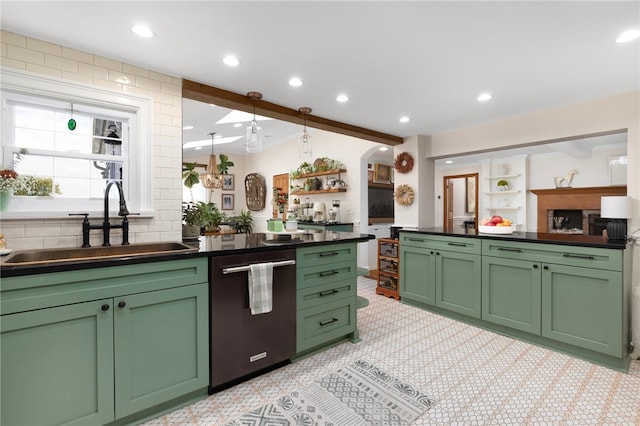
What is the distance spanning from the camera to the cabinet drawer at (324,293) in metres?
2.42

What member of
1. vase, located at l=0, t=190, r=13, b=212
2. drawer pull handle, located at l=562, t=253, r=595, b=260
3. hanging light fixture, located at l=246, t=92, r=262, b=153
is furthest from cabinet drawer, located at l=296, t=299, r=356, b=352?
vase, located at l=0, t=190, r=13, b=212

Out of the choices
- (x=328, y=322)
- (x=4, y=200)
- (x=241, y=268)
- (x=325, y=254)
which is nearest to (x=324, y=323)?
(x=328, y=322)

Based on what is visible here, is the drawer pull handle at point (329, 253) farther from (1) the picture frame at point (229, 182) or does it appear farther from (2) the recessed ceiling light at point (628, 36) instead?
(1) the picture frame at point (229, 182)

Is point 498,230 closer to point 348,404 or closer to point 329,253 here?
point 329,253

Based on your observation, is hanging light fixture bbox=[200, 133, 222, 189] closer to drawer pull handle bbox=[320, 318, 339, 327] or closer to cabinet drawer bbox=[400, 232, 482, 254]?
cabinet drawer bbox=[400, 232, 482, 254]

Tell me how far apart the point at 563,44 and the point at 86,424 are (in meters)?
3.58

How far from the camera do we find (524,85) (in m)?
2.60

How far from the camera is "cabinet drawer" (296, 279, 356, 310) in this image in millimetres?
2424

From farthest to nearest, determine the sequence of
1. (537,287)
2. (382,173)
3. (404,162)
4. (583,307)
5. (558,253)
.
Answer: (382,173) → (404,162) → (537,287) → (558,253) → (583,307)

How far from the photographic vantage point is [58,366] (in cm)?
150

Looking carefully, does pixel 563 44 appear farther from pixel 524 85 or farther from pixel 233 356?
pixel 233 356

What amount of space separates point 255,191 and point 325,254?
591 centimetres

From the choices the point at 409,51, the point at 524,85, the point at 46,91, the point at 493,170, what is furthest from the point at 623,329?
the point at 493,170

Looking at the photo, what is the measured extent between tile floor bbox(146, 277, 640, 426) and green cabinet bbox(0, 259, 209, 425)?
0.28 metres
